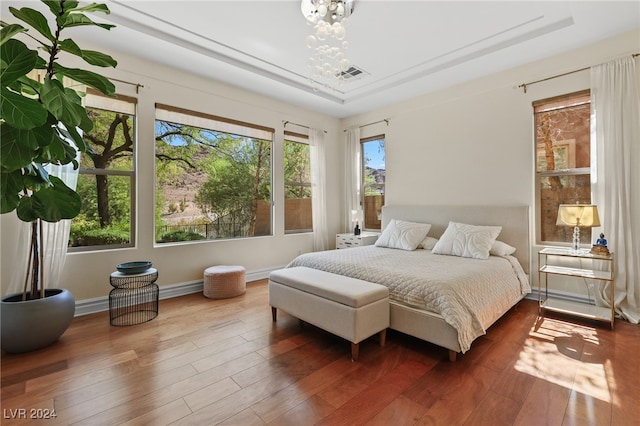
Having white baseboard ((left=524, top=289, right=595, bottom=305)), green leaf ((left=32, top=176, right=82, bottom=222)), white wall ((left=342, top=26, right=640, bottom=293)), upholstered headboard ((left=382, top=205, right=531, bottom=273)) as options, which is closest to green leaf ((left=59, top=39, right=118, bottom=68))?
green leaf ((left=32, top=176, right=82, bottom=222))

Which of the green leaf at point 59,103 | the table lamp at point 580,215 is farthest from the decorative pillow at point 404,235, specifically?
the green leaf at point 59,103

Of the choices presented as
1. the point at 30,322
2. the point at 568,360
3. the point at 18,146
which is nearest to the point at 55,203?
the point at 18,146

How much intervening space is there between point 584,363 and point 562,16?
2.99 m

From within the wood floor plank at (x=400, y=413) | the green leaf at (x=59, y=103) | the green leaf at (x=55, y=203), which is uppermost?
the green leaf at (x=59, y=103)

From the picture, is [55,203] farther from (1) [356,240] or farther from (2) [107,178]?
(1) [356,240]

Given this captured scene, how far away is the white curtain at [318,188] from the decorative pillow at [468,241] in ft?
6.87

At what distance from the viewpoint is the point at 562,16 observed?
268 centimetres

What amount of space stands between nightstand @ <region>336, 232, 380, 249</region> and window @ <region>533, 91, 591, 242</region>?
2.25 meters

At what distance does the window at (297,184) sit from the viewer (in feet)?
16.1

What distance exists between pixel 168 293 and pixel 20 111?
301cm

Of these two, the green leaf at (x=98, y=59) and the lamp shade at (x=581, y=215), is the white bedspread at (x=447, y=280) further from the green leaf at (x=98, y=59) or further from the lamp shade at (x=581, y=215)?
the green leaf at (x=98, y=59)

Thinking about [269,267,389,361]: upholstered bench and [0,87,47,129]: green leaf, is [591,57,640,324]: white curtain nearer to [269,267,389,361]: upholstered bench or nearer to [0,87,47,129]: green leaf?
[269,267,389,361]: upholstered bench

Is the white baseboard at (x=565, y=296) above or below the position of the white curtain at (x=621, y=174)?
below

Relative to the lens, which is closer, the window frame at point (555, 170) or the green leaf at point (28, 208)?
the green leaf at point (28, 208)
